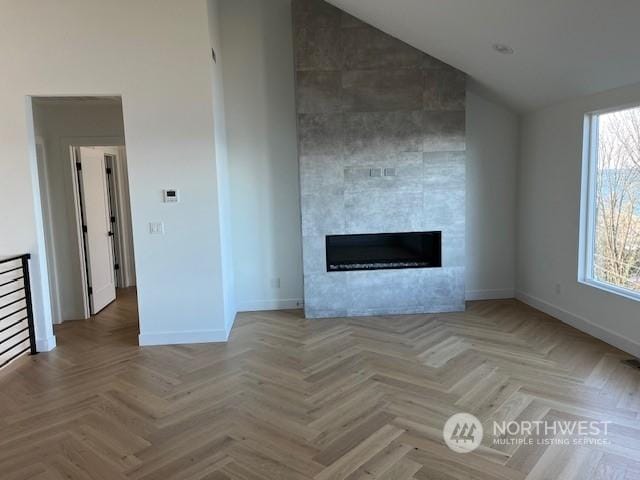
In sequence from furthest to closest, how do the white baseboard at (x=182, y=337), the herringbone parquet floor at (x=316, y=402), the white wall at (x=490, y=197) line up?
the white wall at (x=490, y=197) < the white baseboard at (x=182, y=337) < the herringbone parquet floor at (x=316, y=402)

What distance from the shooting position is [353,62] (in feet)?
14.6

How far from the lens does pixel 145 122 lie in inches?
149

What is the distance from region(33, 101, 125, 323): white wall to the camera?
4.75 m

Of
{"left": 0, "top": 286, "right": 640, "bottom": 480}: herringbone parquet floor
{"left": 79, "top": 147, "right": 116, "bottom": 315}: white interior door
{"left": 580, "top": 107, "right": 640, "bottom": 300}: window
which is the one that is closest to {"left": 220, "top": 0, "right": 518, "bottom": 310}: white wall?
{"left": 0, "top": 286, "right": 640, "bottom": 480}: herringbone parquet floor

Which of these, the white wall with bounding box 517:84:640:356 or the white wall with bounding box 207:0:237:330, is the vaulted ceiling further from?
the white wall with bounding box 207:0:237:330

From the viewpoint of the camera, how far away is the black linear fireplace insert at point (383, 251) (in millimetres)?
4777

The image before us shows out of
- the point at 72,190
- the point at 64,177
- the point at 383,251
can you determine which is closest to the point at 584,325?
the point at 383,251

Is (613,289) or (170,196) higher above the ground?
(170,196)

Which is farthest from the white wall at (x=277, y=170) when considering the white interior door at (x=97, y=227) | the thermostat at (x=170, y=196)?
the white interior door at (x=97, y=227)

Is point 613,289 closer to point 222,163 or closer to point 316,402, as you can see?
point 316,402

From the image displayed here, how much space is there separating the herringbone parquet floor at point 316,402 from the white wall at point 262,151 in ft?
2.86

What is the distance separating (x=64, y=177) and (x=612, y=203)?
19.0 feet

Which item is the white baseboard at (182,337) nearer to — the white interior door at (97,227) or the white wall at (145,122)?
the white wall at (145,122)

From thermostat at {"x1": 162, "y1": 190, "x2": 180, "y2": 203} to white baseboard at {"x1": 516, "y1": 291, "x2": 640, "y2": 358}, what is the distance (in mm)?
4114
